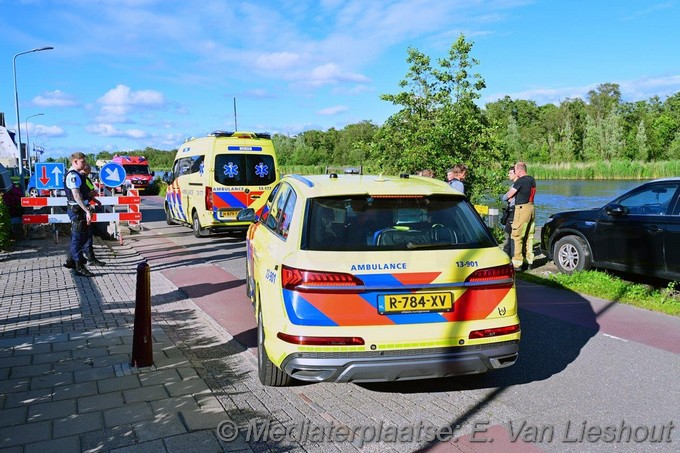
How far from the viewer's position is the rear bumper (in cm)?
366

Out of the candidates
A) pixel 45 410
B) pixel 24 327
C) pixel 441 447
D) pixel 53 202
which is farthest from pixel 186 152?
pixel 441 447

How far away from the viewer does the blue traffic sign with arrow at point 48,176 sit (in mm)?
14635

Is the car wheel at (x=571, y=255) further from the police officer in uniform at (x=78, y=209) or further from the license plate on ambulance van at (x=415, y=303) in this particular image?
the police officer in uniform at (x=78, y=209)

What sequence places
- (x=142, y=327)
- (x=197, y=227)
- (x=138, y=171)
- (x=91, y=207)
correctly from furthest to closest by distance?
(x=138, y=171), (x=197, y=227), (x=91, y=207), (x=142, y=327)

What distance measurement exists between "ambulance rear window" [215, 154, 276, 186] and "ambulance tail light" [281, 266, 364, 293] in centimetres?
1035

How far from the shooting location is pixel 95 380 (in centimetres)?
452

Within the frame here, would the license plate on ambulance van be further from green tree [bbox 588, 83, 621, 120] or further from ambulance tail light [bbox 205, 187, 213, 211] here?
green tree [bbox 588, 83, 621, 120]

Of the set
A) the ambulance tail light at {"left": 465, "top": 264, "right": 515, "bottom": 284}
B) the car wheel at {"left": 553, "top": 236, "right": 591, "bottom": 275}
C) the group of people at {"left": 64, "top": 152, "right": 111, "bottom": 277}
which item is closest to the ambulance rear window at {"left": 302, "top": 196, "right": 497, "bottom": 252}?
the ambulance tail light at {"left": 465, "top": 264, "right": 515, "bottom": 284}

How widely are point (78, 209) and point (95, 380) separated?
5.30m

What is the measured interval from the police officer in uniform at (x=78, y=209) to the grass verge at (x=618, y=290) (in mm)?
7194

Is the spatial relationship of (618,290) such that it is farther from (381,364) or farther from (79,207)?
(79,207)

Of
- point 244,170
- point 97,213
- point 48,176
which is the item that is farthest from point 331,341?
point 48,176

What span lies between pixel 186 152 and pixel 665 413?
13850mm

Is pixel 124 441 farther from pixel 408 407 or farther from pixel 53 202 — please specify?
pixel 53 202
